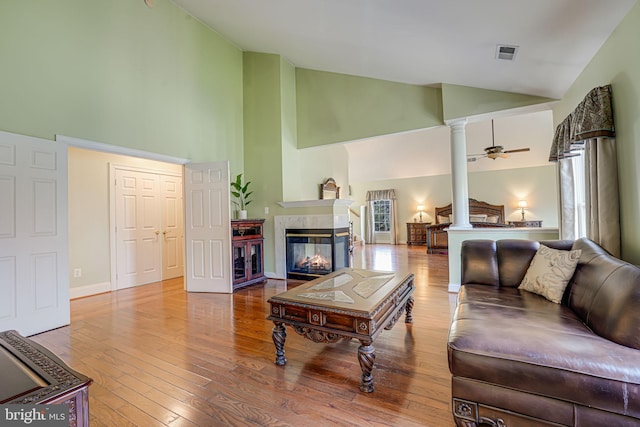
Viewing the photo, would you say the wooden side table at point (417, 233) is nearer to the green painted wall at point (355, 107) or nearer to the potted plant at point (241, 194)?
the green painted wall at point (355, 107)

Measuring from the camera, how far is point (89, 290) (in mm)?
4305

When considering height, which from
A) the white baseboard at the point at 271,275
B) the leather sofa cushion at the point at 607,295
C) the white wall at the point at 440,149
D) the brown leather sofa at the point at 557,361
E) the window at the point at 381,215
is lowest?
the white baseboard at the point at 271,275

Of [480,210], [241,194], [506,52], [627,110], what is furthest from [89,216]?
[480,210]

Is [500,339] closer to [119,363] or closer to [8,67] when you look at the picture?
[119,363]

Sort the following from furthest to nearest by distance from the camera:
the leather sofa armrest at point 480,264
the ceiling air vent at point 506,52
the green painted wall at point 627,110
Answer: the ceiling air vent at point 506,52
the leather sofa armrest at point 480,264
the green painted wall at point 627,110

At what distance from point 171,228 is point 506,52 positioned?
569cm

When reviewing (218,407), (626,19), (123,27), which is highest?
(123,27)

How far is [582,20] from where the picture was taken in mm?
2201

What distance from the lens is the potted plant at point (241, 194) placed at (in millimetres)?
4910

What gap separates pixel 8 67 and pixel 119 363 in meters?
2.95

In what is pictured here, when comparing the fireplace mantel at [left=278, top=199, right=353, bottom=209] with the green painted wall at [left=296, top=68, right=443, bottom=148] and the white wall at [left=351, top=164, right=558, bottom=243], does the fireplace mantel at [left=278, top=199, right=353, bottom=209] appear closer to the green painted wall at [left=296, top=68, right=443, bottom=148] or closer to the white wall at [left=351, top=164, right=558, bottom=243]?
the green painted wall at [left=296, top=68, right=443, bottom=148]

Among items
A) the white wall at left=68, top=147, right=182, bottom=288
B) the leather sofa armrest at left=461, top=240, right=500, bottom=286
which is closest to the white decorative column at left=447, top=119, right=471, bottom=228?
the leather sofa armrest at left=461, top=240, right=500, bottom=286

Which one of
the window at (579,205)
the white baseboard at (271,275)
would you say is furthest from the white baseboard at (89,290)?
the window at (579,205)

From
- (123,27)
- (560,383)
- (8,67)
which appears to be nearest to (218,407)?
(560,383)
